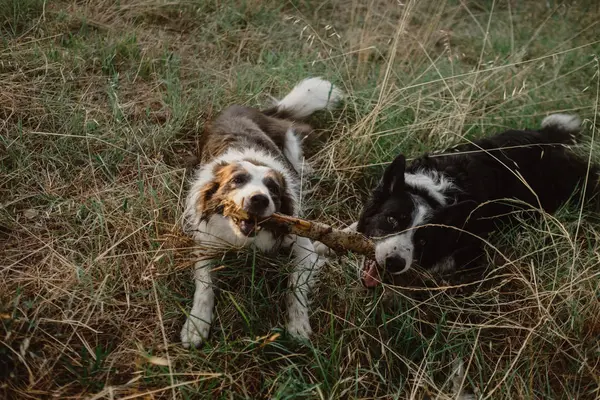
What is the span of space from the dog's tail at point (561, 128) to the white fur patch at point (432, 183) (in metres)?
1.03

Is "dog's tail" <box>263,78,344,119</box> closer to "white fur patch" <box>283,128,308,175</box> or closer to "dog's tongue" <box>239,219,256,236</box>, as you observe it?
"white fur patch" <box>283,128,308,175</box>

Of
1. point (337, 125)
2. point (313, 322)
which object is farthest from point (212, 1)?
point (313, 322)

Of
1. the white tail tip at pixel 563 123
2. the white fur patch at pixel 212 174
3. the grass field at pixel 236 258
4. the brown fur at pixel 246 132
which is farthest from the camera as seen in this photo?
the white tail tip at pixel 563 123

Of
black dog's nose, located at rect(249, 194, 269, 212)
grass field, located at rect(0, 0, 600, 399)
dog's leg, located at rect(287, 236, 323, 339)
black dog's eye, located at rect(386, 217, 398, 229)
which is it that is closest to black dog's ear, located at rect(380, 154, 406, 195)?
black dog's eye, located at rect(386, 217, 398, 229)

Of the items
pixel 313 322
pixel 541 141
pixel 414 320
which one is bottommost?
pixel 313 322

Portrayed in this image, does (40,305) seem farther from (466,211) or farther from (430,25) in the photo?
(430,25)

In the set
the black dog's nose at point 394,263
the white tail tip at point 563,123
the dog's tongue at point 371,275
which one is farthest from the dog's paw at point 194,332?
the white tail tip at point 563,123

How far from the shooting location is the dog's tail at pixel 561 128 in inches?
155

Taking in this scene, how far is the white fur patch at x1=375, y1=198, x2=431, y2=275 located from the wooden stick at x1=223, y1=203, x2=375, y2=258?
0.05 metres

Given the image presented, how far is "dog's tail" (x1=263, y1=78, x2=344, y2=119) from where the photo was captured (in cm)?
424

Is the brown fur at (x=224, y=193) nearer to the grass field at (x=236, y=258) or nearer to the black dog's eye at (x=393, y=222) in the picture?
the grass field at (x=236, y=258)

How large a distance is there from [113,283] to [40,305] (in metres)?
0.39

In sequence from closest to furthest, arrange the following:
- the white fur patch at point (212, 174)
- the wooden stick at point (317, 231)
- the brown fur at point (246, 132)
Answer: the wooden stick at point (317, 231) → the white fur patch at point (212, 174) → the brown fur at point (246, 132)

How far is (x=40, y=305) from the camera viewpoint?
2.51 metres
